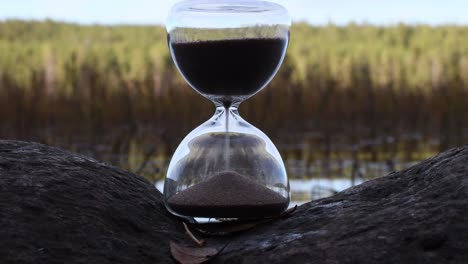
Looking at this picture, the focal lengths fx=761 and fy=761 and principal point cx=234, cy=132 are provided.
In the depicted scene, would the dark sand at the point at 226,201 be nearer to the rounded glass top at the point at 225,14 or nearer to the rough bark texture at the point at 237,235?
the rough bark texture at the point at 237,235

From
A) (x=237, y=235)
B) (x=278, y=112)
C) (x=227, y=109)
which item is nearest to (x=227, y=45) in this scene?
(x=227, y=109)

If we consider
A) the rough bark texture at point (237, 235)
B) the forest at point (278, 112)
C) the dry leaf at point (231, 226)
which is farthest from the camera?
the forest at point (278, 112)

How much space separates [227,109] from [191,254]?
60 cm

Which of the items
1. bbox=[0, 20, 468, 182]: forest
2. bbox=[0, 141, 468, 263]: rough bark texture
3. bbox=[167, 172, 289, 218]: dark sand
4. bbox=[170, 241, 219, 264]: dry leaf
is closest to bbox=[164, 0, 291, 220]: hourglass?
bbox=[167, 172, 289, 218]: dark sand

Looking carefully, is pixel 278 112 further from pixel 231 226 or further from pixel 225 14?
pixel 231 226

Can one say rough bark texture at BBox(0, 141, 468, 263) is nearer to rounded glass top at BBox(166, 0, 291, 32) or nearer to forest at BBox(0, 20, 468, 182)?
rounded glass top at BBox(166, 0, 291, 32)

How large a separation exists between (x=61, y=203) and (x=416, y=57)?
11349 millimetres

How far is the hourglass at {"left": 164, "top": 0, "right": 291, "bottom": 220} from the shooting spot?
2261 millimetres

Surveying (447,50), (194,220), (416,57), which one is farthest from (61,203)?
(447,50)

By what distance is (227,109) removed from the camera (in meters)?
2.39

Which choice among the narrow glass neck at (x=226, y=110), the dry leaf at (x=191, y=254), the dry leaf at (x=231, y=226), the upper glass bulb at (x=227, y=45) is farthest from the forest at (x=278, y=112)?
the dry leaf at (x=191, y=254)

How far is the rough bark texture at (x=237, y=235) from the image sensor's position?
177cm

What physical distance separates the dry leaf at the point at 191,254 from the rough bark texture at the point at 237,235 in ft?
0.07

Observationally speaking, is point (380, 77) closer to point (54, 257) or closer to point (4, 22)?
point (54, 257)
